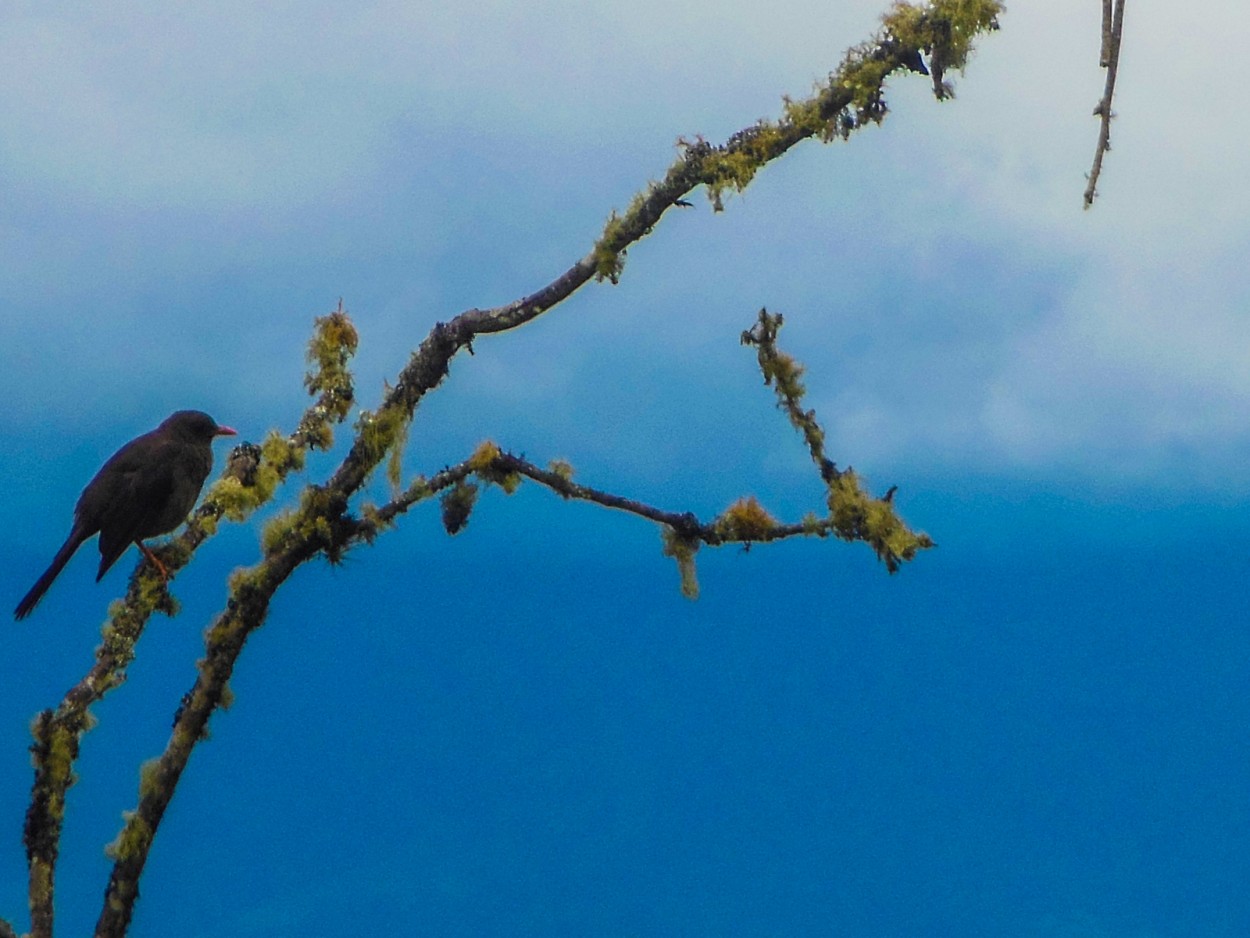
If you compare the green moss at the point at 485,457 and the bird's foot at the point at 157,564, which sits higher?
the green moss at the point at 485,457

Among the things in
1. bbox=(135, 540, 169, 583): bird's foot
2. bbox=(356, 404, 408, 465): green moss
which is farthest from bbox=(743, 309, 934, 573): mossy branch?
bbox=(135, 540, 169, 583): bird's foot

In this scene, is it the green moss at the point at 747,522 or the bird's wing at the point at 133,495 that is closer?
the green moss at the point at 747,522

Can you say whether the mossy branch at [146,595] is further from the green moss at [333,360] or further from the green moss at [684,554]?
the green moss at [684,554]

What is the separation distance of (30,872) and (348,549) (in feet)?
5.54

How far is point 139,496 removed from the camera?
213 inches

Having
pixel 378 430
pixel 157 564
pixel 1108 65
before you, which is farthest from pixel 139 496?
pixel 1108 65

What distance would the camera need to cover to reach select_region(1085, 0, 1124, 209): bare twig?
4.22 meters

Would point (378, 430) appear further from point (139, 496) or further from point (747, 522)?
point (747, 522)

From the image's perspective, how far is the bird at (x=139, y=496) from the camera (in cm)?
529

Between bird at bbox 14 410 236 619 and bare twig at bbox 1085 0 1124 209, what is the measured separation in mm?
3903

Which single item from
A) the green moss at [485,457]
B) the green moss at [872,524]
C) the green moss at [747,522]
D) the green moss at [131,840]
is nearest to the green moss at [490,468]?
the green moss at [485,457]

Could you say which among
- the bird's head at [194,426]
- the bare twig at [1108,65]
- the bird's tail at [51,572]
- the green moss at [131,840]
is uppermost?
the bare twig at [1108,65]

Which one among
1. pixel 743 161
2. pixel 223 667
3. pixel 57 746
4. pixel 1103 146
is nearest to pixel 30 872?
pixel 57 746

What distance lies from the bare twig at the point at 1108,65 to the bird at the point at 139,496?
3.90 m
